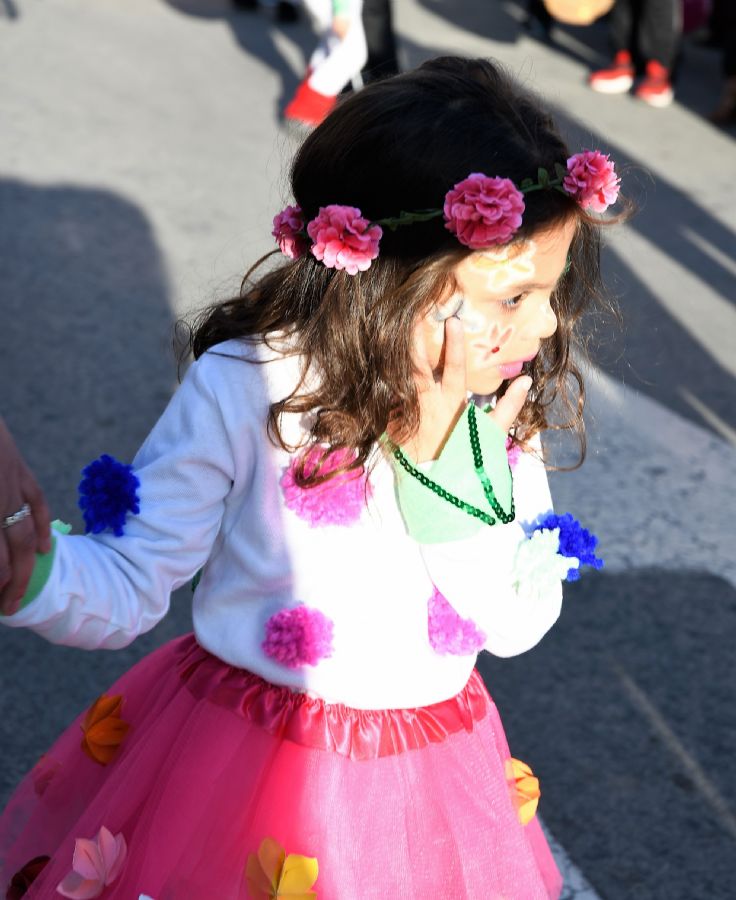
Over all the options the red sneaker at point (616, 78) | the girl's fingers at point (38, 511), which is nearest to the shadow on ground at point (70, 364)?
the girl's fingers at point (38, 511)

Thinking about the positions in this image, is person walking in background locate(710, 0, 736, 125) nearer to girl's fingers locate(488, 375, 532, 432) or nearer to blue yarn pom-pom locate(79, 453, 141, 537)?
girl's fingers locate(488, 375, 532, 432)

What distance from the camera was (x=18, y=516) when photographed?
1.48 m

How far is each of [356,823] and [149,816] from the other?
11.0 inches

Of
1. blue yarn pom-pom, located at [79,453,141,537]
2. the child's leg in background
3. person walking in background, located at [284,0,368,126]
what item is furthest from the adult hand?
the child's leg in background

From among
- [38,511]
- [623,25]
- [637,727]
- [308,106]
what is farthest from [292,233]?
[623,25]

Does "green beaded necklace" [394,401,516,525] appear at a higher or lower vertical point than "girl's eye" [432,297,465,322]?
lower

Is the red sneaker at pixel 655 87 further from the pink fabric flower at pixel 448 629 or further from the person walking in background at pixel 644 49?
the pink fabric flower at pixel 448 629

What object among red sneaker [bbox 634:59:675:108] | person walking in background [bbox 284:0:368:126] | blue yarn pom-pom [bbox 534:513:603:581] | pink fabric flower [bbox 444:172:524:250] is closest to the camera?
pink fabric flower [bbox 444:172:524:250]

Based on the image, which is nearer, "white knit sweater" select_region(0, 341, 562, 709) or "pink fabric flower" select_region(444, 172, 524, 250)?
"pink fabric flower" select_region(444, 172, 524, 250)

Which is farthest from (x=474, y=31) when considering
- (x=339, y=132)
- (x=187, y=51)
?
(x=339, y=132)

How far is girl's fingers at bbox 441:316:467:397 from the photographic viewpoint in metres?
1.66

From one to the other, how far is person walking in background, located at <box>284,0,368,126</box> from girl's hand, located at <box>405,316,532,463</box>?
4.14 m

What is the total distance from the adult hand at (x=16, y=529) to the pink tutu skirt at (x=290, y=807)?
14.4 inches

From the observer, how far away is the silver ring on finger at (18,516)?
147cm
